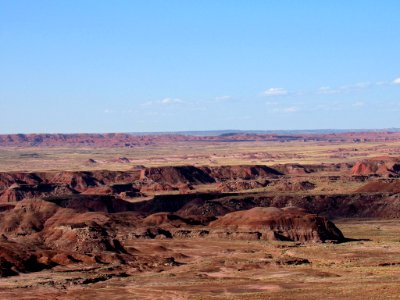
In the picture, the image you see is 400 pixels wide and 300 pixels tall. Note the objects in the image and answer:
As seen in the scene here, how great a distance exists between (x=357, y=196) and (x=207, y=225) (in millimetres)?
37099

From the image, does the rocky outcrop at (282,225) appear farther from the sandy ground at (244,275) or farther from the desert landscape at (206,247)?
the sandy ground at (244,275)

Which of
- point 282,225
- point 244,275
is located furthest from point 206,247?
point 244,275

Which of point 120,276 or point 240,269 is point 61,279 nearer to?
point 120,276

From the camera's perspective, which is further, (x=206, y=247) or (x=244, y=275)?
(x=206, y=247)

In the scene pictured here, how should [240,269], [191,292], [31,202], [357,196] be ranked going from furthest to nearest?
[357,196] → [31,202] → [240,269] → [191,292]

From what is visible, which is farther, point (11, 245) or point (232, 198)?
point (232, 198)

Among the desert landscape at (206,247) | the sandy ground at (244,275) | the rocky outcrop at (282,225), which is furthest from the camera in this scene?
the rocky outcrop at (282,225)

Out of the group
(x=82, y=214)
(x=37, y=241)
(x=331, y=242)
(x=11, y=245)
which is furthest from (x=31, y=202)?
(x=331, y=242)

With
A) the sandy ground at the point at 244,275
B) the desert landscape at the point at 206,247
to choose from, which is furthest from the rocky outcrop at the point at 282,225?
the sandy ground at the point at 244,275

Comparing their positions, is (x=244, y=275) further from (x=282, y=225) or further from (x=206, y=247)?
(x=282, y=225)

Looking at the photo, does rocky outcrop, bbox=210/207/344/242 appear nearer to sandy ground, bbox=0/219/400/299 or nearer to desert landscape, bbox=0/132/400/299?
desert landscape, bbox=0/132/400/299

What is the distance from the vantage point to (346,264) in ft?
268

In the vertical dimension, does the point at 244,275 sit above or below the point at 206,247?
above

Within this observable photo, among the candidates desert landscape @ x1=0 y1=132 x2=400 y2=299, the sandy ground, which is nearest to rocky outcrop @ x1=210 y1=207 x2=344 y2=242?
desert landscape @ x1=0 y1=132 x2=400 y2=299
